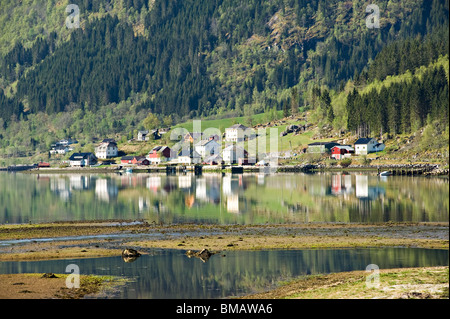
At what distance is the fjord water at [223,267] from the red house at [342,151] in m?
120

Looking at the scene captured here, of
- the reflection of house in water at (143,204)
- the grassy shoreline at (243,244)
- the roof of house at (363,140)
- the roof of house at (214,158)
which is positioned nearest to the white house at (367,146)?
the roof of house at (363,140)

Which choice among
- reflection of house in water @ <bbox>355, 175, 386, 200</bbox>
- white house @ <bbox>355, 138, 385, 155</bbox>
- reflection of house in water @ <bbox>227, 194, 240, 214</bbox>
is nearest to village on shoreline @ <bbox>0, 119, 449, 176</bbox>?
white house @ <bbox>355, 138, 385, 155</bbox>

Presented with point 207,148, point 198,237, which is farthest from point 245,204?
point 207,148

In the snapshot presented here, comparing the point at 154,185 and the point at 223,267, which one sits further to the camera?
the point at 154,185

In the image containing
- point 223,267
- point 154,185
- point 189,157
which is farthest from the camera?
point 189,157

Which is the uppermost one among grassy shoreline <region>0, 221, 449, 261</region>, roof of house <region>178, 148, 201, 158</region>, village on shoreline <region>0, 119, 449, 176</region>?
roof of house <region>178, 148, 201, 158</region>

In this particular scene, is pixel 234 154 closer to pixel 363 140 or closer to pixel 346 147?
pixel 346 147

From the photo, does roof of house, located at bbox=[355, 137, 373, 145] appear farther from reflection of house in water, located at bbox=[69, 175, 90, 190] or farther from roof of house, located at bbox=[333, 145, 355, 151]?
reflection of house in water, located at bbox=[69, 175, 90, 190]

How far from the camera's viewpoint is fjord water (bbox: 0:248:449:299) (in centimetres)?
3278

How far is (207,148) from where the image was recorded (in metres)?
197

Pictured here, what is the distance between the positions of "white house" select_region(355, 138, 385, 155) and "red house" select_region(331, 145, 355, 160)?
210 cm

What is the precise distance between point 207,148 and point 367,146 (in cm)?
5590

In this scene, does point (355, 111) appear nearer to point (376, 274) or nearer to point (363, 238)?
point (363, 238)

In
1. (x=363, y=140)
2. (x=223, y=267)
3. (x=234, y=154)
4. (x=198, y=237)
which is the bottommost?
(x=223, y=267)
